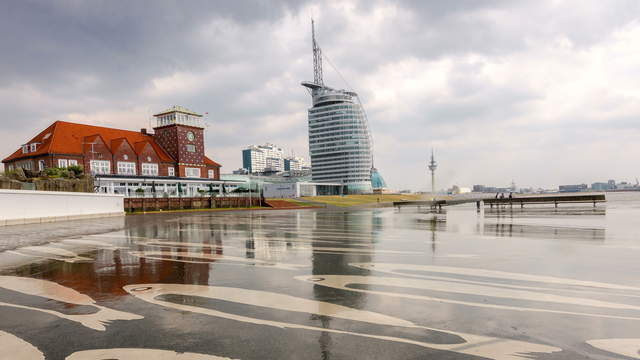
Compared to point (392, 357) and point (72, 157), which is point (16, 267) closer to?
point (392, 357)

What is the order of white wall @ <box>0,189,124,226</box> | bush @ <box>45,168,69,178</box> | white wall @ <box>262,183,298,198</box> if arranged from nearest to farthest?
1. white wall @ <box>0,189,124,226</box>
2. bush @ <box>45,168,69,178</box>
3. white wall @ <box>262,183,298,198</box>

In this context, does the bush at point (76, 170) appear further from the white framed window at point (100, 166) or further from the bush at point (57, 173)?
the white framed window at point (100, 166)

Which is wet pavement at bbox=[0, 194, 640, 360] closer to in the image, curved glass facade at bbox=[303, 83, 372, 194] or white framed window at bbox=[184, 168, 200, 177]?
white framed window at bbox=[184, 168, 200, 177]

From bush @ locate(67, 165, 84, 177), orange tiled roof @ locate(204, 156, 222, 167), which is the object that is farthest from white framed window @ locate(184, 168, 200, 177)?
bush @ locate(67, 165, 84, 177)

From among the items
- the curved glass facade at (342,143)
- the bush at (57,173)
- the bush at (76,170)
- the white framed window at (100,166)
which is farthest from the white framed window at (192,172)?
the curved glass facade at (342,143)

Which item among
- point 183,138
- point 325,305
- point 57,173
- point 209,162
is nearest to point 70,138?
point 183,138

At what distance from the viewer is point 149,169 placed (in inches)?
2849

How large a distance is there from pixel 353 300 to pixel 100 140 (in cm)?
7340

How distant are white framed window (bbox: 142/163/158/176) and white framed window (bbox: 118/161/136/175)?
2.03 m

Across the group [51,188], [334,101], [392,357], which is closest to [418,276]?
[392,357]

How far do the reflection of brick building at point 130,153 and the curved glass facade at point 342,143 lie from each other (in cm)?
7056

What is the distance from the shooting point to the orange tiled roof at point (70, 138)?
61.3m

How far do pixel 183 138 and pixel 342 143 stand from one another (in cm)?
8236

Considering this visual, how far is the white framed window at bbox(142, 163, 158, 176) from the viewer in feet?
235
